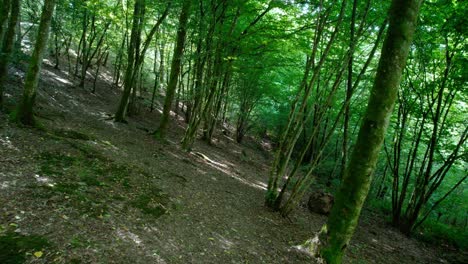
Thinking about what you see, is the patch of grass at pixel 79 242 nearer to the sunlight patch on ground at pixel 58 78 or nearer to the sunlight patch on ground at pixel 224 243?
the sunlight patch on ground at pixel 224 243

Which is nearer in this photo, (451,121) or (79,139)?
(79,139)

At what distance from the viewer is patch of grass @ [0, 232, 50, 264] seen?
301 centimetres

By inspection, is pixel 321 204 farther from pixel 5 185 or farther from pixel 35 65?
pixel 35 65

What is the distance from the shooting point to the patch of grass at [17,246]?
3.01 m

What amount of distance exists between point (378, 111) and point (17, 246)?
4738mm

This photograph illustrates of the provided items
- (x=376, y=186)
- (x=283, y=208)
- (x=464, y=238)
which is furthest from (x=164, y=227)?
(x=376, y=186)

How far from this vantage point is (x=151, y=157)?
9.38 metres

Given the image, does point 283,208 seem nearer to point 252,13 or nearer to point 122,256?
point 122,256

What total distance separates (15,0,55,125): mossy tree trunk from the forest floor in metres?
0.44

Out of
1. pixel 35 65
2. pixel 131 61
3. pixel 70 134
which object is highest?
pixel 131 61

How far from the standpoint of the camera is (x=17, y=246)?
3.20 meters

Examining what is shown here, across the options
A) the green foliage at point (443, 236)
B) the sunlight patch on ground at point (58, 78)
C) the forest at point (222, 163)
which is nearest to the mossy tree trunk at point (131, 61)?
the forest at point (222, 163)

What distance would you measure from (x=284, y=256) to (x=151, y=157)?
574cm

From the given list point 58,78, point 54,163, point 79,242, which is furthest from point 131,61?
point 79,242
